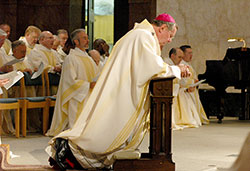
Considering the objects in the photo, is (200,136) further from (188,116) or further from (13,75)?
(13,75)

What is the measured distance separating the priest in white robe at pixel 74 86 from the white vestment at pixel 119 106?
3.31 m

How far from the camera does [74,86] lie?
8398 mm

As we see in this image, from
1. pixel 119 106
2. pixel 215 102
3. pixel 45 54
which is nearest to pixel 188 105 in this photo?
pixel 215 102

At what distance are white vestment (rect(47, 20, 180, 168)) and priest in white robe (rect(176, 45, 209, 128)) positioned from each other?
5.67m

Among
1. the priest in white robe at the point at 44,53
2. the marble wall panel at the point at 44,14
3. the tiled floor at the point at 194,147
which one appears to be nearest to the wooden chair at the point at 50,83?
the priest in white robe at the point at 44,53

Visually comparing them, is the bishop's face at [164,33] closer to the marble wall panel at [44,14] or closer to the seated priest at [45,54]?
the seated priest at [45,54]

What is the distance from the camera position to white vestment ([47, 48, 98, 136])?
8.40m

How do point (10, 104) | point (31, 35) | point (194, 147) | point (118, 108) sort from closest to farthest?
point (118, 108)
point (194, 147)
point (10, 104)
point (31, 35)

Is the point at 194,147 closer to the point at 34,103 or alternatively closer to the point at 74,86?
the point at 74,86

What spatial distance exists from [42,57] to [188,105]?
3.18 meters

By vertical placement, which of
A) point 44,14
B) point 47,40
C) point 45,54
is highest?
point 44,14

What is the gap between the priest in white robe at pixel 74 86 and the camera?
8.39m

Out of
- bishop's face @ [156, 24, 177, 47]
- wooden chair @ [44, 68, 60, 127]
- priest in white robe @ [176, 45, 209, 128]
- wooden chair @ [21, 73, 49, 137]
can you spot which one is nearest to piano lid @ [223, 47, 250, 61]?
priest in white robe @ [176, 45, 209, 128]

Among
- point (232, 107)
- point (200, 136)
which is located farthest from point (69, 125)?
point (232, 107)
